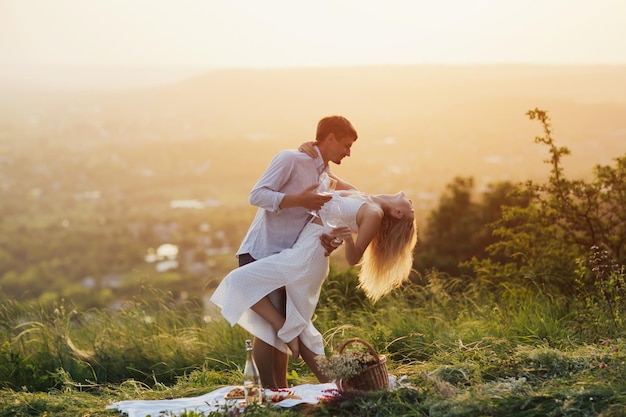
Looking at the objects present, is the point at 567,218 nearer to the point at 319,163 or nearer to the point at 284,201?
the point at 319,163

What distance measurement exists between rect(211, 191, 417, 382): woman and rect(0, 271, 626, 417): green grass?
25.5 inches

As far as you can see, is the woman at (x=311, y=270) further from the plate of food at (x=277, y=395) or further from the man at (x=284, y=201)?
the plate of food at (x=277, y=395)

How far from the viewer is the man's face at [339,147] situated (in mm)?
5211

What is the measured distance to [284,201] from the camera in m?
5.07

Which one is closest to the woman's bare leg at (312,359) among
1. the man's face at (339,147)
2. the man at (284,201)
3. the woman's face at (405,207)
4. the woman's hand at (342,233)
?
the man at (284,201)

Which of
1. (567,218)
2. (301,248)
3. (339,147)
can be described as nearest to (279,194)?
(301,248)

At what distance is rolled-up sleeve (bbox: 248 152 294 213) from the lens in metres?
5.09

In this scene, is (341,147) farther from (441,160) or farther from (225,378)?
(441,160)

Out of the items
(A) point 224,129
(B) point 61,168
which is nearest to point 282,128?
(A) point 224,129

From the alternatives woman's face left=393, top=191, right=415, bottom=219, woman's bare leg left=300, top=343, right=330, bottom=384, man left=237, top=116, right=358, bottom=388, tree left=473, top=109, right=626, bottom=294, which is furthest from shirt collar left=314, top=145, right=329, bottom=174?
tree left=473, top=109, right=626, bottom=294

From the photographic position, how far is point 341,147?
5238 millimetres

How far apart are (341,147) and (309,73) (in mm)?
32782

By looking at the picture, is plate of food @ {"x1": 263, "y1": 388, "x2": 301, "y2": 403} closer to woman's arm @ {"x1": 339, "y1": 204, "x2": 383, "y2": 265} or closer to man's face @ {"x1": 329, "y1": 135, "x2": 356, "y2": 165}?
woman's arm @ {"x1": 339, "y1": 204, "x2": 383, "y2": 265}

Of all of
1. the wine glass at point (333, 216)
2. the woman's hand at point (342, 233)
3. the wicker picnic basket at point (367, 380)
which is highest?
the wine glass at point (333, 216)
